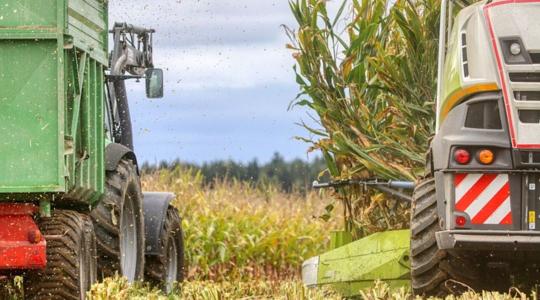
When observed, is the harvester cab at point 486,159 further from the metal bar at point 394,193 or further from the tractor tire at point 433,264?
the metal bar at point 394,193

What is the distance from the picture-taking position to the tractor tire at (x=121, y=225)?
11500 mm

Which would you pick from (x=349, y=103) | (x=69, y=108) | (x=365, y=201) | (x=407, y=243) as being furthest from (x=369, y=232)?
(x=69, y=108)

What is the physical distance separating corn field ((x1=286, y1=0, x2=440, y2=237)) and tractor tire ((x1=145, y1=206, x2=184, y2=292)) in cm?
161

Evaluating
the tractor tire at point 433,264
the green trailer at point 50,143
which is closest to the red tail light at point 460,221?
the tractor tire at point 433,264

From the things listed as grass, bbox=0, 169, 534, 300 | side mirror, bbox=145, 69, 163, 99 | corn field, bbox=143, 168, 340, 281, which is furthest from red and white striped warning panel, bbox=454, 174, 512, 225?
corn field, bbox=143, 168, 340, 281

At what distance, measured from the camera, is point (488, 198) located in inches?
344

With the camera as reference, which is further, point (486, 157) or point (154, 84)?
point (154, 84)

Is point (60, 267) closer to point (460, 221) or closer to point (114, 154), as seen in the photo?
point (114, 154)

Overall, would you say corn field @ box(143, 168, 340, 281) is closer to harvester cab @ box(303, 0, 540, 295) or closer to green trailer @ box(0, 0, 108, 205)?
green trailer @ box(0, 0, 108, 205)

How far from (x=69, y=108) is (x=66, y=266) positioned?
1122 millimetres

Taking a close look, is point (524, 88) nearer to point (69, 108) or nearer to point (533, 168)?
point (533, 168)

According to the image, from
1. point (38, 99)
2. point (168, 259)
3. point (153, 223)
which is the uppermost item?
point (38, 99)

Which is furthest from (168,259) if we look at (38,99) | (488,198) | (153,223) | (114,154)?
(488,198)

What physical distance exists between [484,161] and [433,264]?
836 mm
